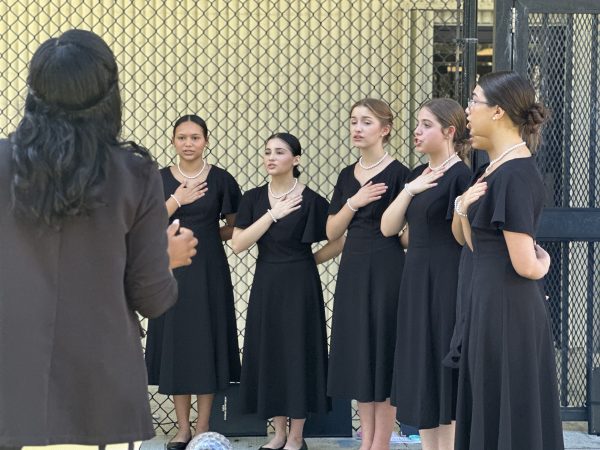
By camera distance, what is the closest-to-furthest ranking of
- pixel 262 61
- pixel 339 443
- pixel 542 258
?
pixel 542 258 < pixel 339 443 < pixel 262 61

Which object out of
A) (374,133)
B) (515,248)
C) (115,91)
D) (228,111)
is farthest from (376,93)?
(115,91)

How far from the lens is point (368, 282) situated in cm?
482

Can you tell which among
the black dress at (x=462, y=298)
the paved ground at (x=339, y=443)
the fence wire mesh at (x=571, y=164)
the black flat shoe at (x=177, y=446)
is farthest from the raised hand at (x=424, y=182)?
the black flat shoe at (x=177, y=446)

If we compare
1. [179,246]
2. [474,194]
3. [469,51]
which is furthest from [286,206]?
[179,246]

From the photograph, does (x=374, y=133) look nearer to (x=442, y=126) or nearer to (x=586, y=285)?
(x=442, y=126)

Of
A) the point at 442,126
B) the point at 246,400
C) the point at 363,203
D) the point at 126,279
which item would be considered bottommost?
the point at 246,400

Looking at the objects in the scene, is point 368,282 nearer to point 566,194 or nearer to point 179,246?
point 566,194

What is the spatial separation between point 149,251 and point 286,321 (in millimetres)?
2751

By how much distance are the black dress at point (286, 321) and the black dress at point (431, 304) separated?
72 cm

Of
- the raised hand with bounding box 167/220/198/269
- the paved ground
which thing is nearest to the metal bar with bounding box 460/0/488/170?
the paved ground

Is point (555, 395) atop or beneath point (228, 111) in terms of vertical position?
beneath

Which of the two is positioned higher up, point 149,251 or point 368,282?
point 149,251

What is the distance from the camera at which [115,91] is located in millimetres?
2373

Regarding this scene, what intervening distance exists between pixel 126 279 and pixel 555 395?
6.08ft
